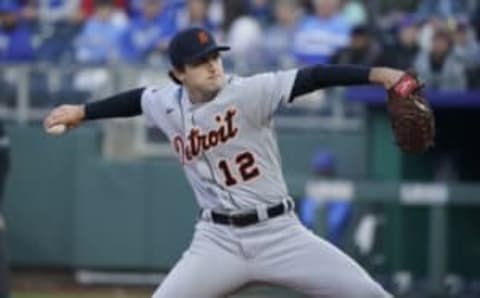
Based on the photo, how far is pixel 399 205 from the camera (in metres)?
13.0

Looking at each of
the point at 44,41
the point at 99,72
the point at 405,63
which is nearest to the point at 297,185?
the point at 405,63

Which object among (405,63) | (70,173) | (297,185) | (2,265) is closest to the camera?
(2,265)

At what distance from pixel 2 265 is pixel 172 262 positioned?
134 inches

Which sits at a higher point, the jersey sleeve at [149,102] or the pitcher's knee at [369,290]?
the jersey sleeve at [149,102]

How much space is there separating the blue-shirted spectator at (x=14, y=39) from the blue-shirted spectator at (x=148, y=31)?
2.90 feet

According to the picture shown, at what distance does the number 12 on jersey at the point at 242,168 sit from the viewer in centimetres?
756

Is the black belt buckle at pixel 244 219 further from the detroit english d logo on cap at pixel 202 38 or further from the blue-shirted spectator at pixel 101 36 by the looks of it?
the blue-shirted spectator at pixel 101 36

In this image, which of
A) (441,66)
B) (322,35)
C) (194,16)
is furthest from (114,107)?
(194,16)

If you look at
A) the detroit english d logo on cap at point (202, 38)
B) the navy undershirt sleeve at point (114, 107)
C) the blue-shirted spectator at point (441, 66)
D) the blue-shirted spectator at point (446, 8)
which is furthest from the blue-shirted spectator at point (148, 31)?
the detroit english d logo on cap at point (202, 38)

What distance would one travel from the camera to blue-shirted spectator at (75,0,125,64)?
15.1 meters

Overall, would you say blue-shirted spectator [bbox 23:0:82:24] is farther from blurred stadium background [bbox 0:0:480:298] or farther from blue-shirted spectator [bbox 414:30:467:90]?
blue-shirted spectator [bbox 414:30:467:90]

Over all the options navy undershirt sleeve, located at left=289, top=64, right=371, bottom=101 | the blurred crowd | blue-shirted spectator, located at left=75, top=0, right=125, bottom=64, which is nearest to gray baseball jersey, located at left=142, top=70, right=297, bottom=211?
navy undershirt sleeve, located at left=289, top=64, right=371, bottom=101

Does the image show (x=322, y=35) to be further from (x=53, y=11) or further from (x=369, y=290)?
(x=369, y=290)

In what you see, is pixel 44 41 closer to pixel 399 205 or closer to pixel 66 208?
pixel 66 208
